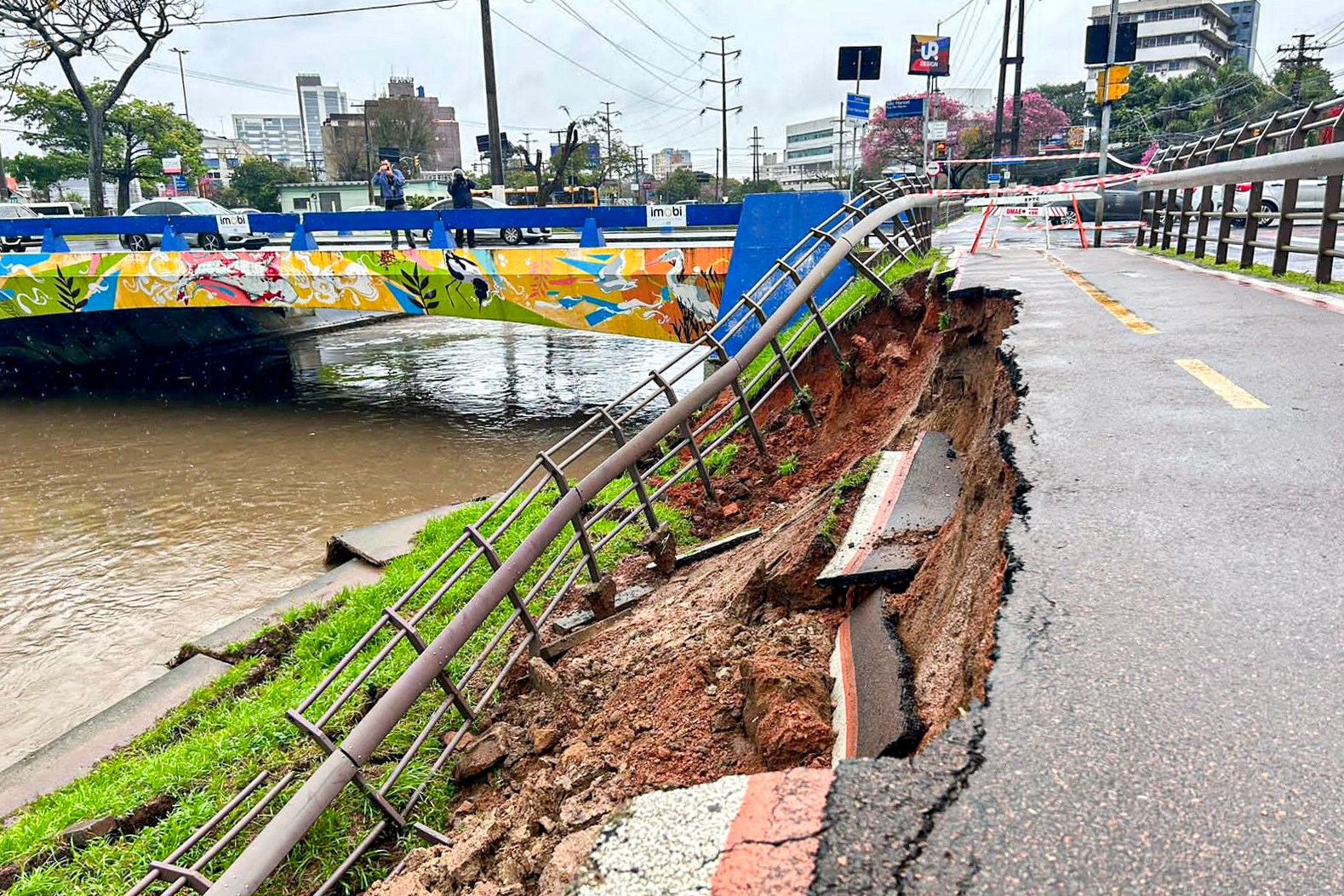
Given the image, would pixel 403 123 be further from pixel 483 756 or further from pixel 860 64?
pixel 483 756

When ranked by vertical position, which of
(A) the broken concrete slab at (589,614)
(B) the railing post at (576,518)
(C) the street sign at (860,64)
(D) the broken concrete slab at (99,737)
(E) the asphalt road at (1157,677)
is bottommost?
(D) the broken concrete slab at (99,737)

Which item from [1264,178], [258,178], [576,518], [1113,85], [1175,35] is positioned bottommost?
[576,518]

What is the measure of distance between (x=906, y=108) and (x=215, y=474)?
46998 millimetres

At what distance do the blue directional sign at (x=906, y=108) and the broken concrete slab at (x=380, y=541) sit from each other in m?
46.9

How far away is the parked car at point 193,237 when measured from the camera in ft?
67.9

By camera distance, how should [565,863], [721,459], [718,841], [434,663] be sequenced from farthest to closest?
[721,459] → [434,663] → [565,863] → [718,841]

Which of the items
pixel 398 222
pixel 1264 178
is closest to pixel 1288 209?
pixel 1264 178

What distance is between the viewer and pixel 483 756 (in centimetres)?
388

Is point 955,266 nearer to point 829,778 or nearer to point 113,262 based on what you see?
point 829,778

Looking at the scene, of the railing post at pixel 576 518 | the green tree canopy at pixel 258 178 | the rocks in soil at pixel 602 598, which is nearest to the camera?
the railing post at pixel 576 518

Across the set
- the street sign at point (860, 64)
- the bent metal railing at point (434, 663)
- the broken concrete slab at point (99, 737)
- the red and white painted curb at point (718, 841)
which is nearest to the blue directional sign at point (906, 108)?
the street sign at point (860, 64)

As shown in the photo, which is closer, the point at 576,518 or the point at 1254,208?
the point at 576,518

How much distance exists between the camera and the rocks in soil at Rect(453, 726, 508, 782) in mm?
3814

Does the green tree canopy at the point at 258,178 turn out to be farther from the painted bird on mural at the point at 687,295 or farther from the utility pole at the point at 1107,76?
the utility pole at the point at 1107,76
